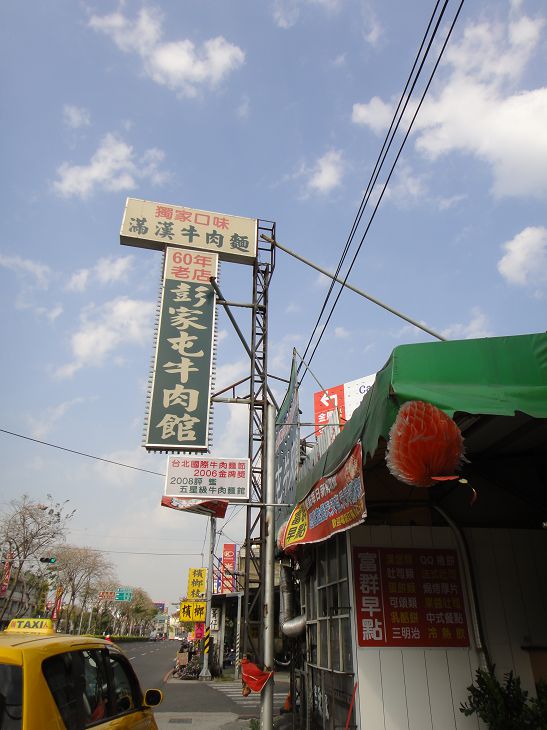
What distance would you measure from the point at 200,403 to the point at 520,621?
6.47 m

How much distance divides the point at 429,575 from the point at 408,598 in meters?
0.37

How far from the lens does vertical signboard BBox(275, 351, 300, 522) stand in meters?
8.77

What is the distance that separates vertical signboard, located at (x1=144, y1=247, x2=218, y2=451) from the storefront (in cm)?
374

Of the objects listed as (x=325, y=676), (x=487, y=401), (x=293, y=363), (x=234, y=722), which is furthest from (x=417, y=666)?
(x=234, y=722)

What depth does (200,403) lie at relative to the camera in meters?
10.1

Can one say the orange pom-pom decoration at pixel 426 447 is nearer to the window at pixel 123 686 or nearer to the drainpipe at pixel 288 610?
the window at pixel 123 686

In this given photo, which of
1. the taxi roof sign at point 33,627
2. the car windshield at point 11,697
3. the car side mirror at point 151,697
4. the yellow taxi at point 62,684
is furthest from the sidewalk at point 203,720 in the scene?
the car windshield at point 11,697

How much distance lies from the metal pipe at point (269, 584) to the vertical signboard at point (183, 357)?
1.50 m

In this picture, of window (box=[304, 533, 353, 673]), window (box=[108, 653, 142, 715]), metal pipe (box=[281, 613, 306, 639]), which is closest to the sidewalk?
metal pipe (box=[281, 613, 306, 639])

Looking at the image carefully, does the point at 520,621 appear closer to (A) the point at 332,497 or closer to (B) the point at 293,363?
(A) the point at 332,497

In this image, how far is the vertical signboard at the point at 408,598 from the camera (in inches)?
217

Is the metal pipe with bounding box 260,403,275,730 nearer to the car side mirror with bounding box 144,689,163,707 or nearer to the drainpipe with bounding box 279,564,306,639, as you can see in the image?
the drainpipe with bounding box 279,564,306,639

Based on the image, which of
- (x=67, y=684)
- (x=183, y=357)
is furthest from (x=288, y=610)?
(x=67, y=684)

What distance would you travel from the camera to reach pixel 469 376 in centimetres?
361
